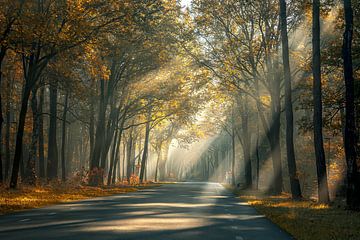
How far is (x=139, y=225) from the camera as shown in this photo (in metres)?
13.1

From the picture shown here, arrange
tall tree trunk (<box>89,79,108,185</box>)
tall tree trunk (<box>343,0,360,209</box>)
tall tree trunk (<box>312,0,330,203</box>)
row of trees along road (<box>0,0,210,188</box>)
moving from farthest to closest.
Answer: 1. tall tree trunk (<box>89,79,108,185</box>)
2. tall tree trunk (<box>312,0,330,203</box>)
3. row of trees along road (<box>0,0,210,188</box>)
4. tall tree trunk (<box>343,0,360,209</box>)

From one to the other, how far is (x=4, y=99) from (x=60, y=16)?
20.5 meters

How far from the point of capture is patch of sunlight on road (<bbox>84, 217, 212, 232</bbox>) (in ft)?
40.1

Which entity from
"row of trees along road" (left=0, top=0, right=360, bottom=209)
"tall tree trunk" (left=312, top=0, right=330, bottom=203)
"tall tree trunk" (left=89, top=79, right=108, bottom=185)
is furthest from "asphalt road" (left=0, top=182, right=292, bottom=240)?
"tall tree trunk" (left=89, top=79, right=108, bottom=185)

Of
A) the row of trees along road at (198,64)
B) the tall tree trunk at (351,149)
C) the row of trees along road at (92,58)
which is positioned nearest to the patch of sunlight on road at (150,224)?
the tall tree trunk at (351,149)

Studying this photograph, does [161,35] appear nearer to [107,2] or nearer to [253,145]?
[107,2]

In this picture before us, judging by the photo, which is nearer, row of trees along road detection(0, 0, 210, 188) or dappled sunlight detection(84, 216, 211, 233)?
dappled sunlight detection(84, 216, 211, 233)

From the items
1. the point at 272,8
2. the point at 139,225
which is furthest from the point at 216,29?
the point at 139,225

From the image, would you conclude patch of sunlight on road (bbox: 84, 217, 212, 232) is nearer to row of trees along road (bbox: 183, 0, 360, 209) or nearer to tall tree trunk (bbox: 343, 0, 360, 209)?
tall tree trunk (bbox: 343, 0, 360, 209)

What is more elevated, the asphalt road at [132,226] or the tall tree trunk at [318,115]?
the tall tree trunk at [318,115]

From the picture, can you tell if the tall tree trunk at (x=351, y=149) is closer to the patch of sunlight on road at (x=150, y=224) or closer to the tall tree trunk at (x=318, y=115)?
the tall tree trunk at (x=318, y=115)

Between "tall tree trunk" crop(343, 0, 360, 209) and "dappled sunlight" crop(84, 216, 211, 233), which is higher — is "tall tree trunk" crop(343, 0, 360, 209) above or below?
above

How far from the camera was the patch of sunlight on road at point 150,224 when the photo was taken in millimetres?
12208

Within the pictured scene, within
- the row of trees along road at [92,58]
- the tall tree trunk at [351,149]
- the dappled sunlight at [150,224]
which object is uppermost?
the row of trees along road at [92,58]
